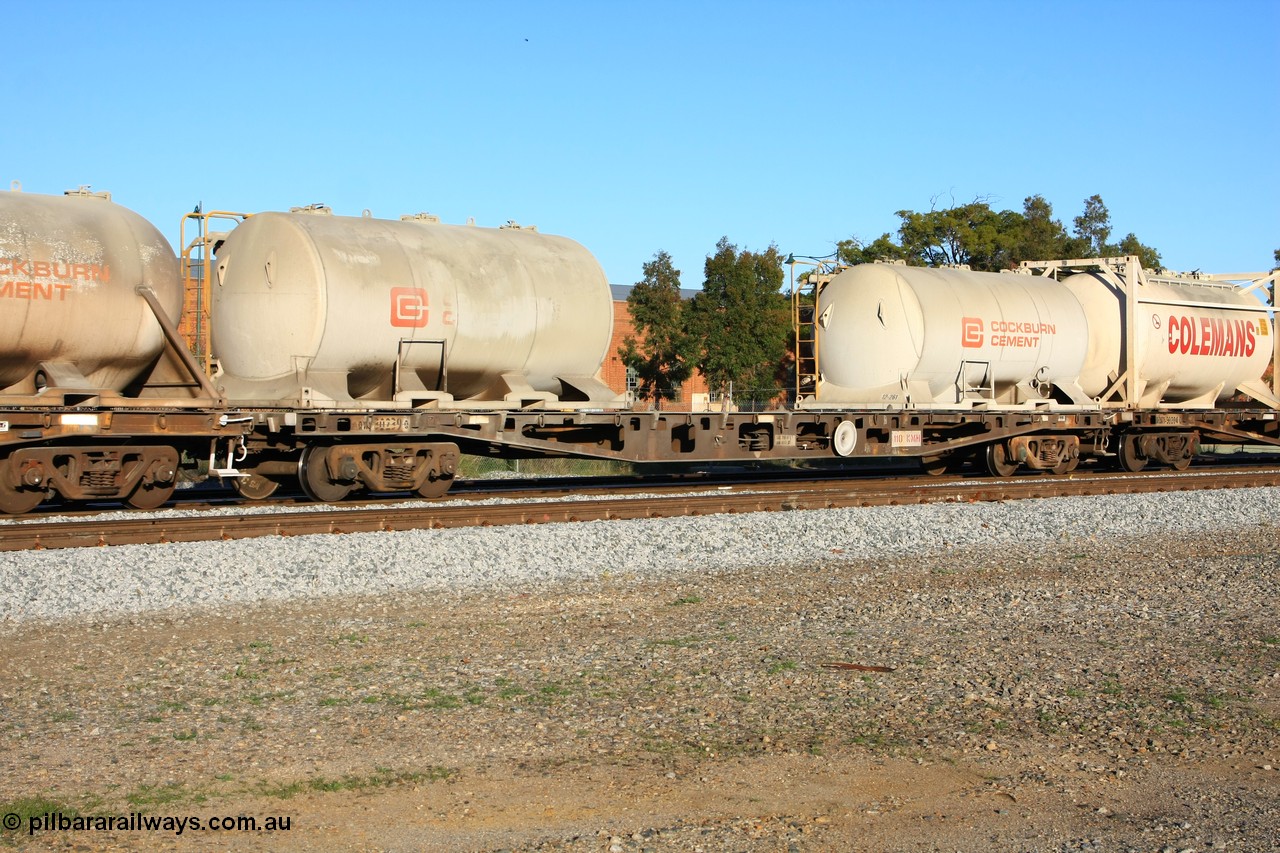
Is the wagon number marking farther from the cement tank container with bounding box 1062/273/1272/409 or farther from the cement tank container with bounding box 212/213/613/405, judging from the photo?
the cement tank container with bounding box 1062/273/1272/409

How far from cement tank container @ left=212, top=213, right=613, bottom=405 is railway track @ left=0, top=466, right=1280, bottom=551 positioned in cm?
183

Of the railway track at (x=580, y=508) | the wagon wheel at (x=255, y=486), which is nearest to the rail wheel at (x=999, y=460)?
the railway track at (x=580, y=508)

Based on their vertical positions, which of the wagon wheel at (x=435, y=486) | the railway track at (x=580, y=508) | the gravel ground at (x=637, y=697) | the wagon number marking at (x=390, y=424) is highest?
the wagon number marking at (x=390, y=424)

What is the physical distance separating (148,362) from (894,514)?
9.70 metres

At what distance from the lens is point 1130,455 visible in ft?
80.5

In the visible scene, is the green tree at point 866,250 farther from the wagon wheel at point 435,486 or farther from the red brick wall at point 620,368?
the wagon wheel at point 435,486

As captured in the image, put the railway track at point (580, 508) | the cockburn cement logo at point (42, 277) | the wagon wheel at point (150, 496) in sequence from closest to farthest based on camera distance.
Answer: the railway track at point (580, 508), the cockburn cement logo at point (42, 277), the wagon wheel at point (150, 496)

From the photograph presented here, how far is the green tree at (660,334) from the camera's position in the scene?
39781mm

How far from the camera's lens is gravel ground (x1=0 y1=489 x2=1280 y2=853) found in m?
5.13

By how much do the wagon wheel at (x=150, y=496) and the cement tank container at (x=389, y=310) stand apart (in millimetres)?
1505

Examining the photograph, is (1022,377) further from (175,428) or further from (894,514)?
(175,428)

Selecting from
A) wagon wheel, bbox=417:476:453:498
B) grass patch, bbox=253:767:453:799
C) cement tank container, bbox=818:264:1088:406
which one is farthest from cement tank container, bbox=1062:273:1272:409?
grass patch, bbox=253:767:453:799

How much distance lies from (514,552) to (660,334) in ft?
91.8

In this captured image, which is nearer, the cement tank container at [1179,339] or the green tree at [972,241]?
the cement tank container at [1179,339]
